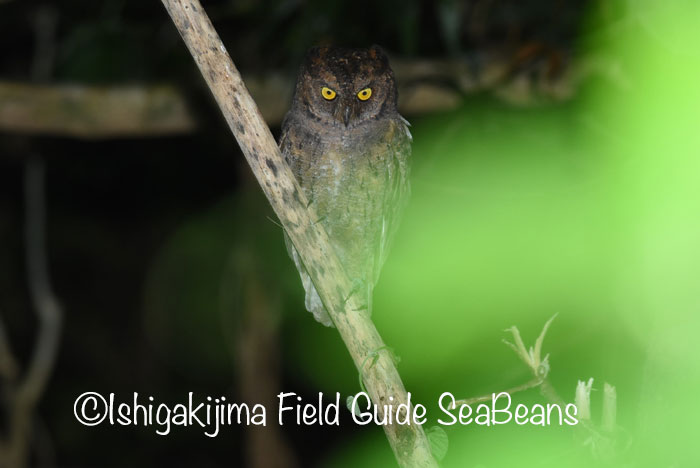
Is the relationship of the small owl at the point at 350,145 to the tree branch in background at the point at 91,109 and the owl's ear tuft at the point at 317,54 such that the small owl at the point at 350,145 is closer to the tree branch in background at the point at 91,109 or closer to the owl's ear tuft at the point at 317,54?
the owl's ear tuft at the point at 317,54

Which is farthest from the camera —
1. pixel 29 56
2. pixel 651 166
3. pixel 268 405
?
pixel 29 56

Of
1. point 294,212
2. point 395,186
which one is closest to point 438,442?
point 294,212

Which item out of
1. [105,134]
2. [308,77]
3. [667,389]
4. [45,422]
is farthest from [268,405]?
[667,389]

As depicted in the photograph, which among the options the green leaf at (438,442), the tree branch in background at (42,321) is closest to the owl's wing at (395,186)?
the green leaf at (438,442)

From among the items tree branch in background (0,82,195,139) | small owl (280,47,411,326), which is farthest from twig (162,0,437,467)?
tree branch in background (0,82,195,139)

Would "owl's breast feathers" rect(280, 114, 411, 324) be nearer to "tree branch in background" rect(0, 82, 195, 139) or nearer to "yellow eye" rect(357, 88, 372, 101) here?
"yellow eye" rect(357, 88, 372, 101)

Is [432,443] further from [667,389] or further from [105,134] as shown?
[105,134]
